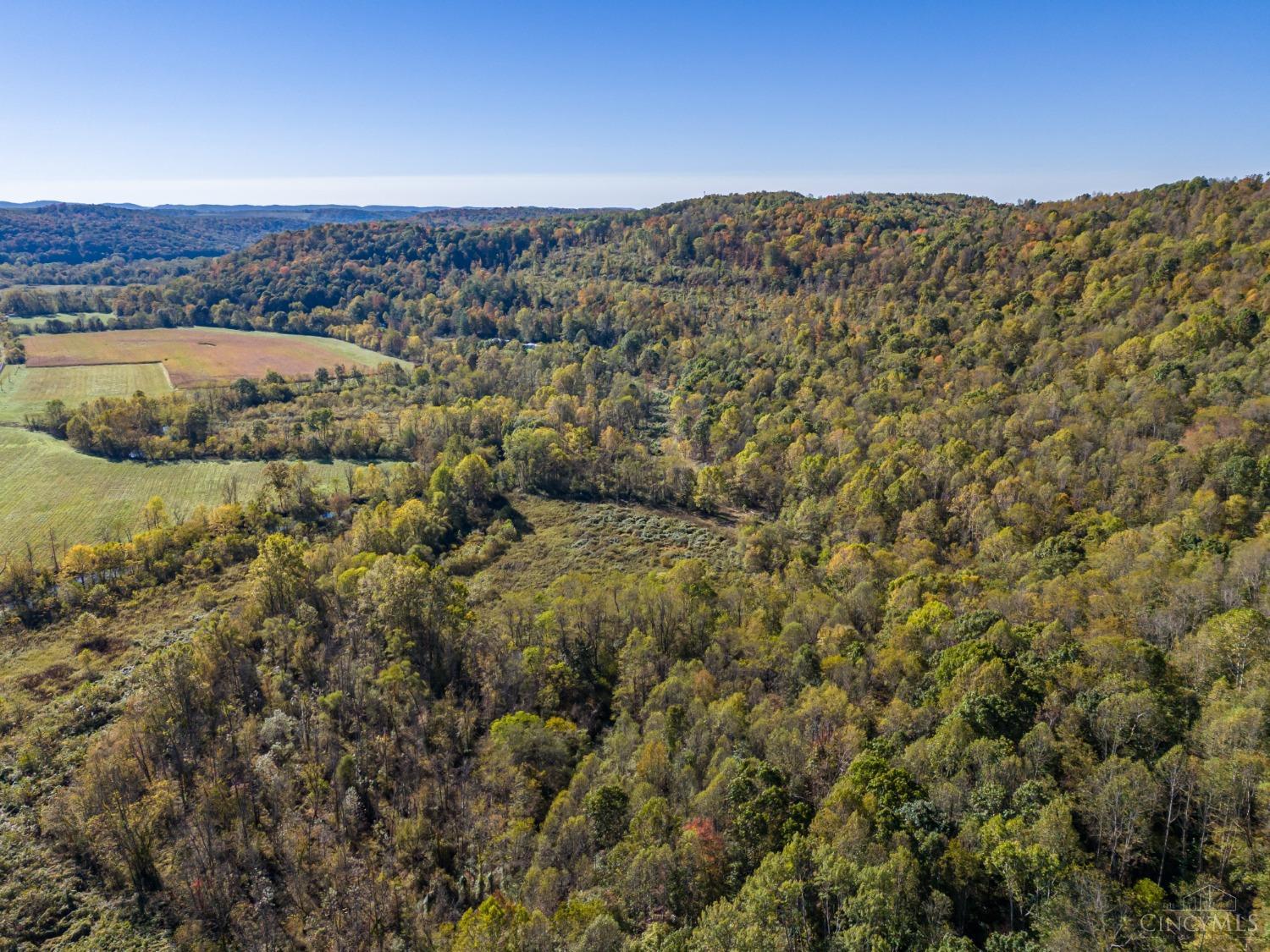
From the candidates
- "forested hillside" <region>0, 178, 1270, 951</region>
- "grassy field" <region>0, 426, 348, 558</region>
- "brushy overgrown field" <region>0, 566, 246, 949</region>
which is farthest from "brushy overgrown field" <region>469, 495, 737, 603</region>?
"grassy field" <region>0, 426, 348, 558</region>

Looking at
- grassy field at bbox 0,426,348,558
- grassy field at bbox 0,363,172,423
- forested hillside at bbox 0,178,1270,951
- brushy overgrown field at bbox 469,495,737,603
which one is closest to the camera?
forested hillside at bbox 0,178,1270,951

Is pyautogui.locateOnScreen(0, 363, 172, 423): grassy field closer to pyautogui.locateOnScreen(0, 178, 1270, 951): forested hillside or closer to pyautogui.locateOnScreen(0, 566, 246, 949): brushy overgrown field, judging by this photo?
pyautogui.locateOnScreen(0, 178, 1270, 951): forested hillside

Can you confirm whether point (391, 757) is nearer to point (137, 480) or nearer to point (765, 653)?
point (765, 653)

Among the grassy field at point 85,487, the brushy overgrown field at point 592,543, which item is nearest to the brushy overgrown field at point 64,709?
the grassy field at point 85,487

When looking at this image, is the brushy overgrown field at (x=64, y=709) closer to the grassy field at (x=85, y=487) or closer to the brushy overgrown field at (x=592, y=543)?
the grassy field at (x=85, y=487)

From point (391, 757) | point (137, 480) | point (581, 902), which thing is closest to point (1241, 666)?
point (581, 902)

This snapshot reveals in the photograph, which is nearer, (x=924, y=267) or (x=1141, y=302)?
(x=1141, y=302)
